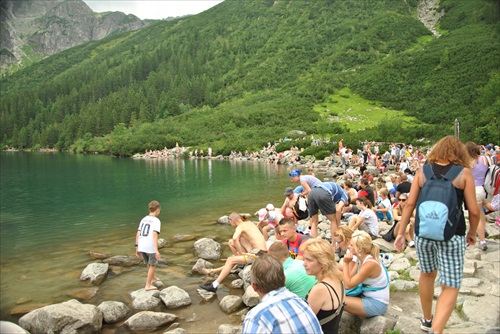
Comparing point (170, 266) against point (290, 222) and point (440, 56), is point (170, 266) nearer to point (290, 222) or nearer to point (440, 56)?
point (290, 222)

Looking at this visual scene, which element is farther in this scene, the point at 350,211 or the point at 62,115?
the point at 62,115

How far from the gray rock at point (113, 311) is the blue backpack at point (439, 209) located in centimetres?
604

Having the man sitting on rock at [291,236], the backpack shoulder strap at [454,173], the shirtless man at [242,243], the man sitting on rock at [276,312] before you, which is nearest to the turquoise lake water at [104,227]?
the shirtless man at [242,243]

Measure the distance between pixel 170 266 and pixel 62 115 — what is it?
137 metres

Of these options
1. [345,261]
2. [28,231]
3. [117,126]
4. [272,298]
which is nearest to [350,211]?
[345,261]

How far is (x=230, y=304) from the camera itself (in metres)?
7.92

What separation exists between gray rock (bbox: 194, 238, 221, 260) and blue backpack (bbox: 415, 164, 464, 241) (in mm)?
7976

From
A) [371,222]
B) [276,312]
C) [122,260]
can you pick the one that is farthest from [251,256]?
[276,312]

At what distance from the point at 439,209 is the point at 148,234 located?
623 cm

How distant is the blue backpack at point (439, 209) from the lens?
4316 mm

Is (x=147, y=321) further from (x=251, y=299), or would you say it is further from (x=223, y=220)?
(x=223, y=220)

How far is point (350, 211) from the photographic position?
13.7 m

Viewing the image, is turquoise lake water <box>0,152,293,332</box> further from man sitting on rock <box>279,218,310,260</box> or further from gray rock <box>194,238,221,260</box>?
man sitting on rock <box>279,218,310,260</box>

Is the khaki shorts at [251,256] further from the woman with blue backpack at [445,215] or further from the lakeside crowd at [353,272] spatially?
the woman with blue backpack at [445,215]
